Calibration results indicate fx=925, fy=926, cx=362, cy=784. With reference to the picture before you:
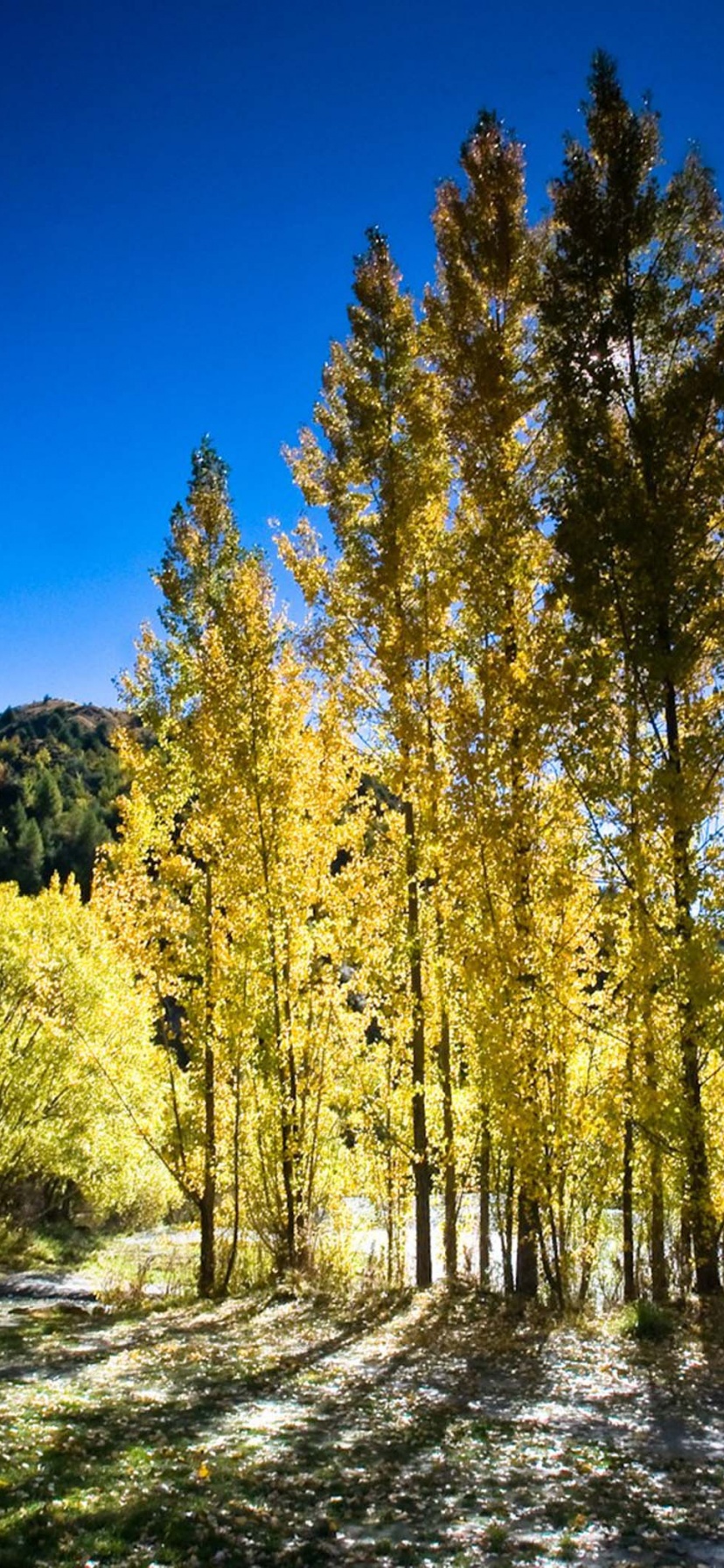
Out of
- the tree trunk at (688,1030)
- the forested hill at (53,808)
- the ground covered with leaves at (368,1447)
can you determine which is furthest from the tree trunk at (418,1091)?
the forested hill at (53,808)

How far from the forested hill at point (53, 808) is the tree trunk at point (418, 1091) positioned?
61.4m

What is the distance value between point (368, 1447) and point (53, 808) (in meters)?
109

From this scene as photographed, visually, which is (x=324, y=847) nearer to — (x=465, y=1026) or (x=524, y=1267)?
(x=465, y=1026)

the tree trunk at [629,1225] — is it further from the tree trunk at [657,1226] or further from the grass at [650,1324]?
the grass at [650,1324]

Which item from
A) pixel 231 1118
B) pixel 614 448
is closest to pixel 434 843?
pixel 614 448

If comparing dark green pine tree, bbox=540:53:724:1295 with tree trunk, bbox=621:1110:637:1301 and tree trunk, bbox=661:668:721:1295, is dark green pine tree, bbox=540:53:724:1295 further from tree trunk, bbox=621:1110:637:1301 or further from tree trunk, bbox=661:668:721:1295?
tree trunk, bbox=621:1110:637:1301

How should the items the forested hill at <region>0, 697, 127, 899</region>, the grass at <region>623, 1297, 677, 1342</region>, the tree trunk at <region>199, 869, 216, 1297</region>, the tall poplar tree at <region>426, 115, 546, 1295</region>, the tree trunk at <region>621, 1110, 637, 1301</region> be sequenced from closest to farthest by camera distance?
the grass at <region>623, 1297, 677, 1342</region>, the tall poplar tree at <region>426, 115, 546, 1295</region>, the tree trunk at <region>621, 1110, 637, 1301</region>, the tree trunk at <region>199, 869, 216, 1297</region>, the forested hill at <region>0, 697, 127, 899</region>

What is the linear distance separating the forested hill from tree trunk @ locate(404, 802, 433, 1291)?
61380 millimetres

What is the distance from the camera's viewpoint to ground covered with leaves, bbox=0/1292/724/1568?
14.4ft

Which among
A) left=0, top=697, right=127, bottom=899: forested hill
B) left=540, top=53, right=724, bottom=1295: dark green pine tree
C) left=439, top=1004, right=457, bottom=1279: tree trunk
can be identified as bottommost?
left=439, top=1004, right=457, bottom=1279: tree trunk

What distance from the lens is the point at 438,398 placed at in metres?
11.8

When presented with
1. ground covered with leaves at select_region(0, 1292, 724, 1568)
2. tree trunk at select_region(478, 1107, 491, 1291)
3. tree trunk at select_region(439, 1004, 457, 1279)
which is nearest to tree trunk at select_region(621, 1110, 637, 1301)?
tree trunk at select_region(478, 1107, 491, 1291)

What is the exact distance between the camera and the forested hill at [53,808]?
97.6 metres

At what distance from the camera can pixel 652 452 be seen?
955 cm
